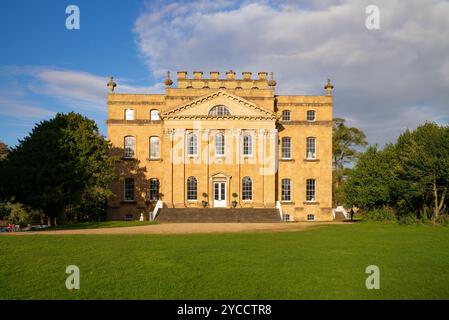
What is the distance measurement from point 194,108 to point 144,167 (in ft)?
26.7

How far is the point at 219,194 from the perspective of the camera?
137 ft

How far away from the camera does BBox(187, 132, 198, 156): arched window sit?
4194 centimetres

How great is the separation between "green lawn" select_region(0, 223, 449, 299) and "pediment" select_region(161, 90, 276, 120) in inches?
963

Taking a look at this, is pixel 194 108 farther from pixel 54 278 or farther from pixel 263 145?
pixel 54 278

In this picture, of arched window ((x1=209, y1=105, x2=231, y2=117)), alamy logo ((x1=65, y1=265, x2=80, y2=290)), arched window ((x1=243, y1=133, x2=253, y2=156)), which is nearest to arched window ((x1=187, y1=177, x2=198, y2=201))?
arched window ((x1=243, y1=133, x2=253, y2=156))

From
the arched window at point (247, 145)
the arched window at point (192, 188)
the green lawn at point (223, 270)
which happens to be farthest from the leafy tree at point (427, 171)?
the arched window at point (192, 188)

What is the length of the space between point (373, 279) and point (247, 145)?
32.2m

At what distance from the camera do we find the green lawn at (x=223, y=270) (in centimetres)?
941

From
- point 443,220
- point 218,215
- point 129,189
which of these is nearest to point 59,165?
point 129,189

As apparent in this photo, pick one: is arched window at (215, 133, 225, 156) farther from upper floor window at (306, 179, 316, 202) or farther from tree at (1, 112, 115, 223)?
tree at (1, 112, 115, 223)

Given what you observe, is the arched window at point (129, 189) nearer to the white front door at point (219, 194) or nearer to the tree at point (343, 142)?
the white front door at point (219, 194)

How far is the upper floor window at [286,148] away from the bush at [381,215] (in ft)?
34.3

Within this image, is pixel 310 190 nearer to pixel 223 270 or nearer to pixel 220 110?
pixel 220 110
